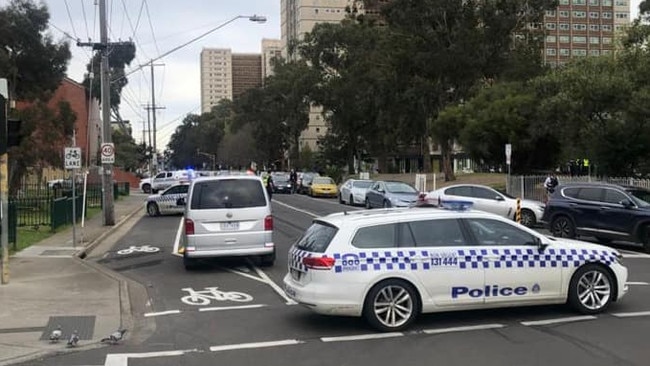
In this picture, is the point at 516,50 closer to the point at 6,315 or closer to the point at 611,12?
the point at 6,315

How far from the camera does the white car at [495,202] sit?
24.2 metres

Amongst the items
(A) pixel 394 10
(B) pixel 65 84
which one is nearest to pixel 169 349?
(A) pixel 394 10

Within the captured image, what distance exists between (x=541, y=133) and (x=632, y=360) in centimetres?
3027

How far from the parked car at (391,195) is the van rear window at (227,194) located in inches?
611

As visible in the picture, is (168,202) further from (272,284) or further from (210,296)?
(210,296)

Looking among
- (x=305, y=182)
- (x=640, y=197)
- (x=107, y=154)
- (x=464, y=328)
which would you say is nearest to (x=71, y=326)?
(x=464, y=328)

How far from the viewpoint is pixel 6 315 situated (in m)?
10.1

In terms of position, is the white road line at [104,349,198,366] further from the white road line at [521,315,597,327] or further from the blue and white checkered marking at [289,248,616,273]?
the white road line at [521,315,597,327]

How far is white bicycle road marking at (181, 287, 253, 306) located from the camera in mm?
11328

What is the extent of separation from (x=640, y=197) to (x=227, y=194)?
1043 centimetres

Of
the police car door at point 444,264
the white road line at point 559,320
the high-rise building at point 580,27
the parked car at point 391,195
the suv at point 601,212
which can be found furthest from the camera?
the high-rise building at point 580,27

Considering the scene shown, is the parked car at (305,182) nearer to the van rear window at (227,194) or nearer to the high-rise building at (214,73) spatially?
the van rear window at (227,194)

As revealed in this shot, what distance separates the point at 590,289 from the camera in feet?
30.8

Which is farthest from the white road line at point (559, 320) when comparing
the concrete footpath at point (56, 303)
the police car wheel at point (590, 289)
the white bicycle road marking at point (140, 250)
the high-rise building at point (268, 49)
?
the high-rise building at point (268, 49)
